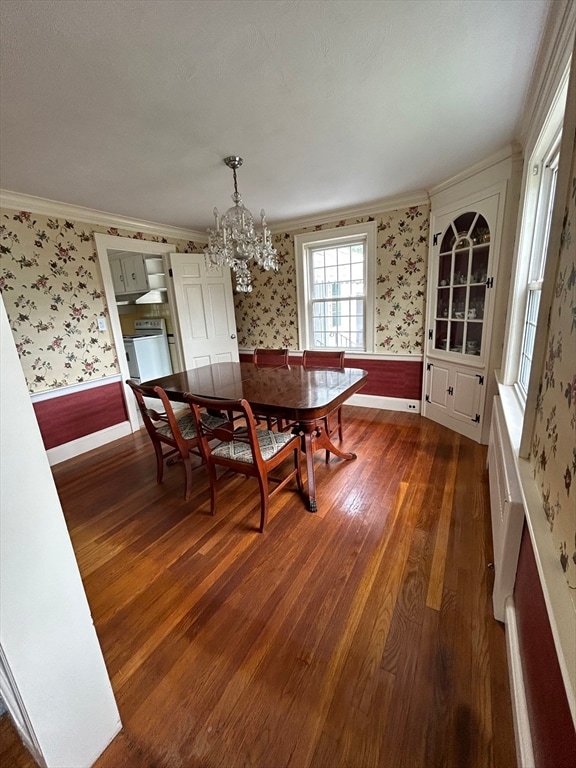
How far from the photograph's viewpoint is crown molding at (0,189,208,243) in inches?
97.0

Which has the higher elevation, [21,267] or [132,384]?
[21,267]

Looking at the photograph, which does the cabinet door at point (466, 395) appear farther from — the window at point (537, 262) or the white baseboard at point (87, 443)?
the white baseboard at point (87, 443)

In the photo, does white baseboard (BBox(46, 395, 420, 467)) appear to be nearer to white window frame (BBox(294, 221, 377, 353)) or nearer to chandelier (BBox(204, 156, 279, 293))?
white window frame (BBox(294, 221, 377, 353))

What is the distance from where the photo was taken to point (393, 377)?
3615mm

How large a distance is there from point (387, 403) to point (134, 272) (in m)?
4.05

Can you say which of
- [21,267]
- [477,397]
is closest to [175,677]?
[477,397]

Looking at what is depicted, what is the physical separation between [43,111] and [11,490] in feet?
6.09

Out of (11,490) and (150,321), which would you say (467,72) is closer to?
(11,490)

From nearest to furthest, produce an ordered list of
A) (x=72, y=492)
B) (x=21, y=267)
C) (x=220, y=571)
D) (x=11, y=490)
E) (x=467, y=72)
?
(x=11, y=490) < (x=467, y=72) < (x=220, y=571) < (x=72, y=492) < (x=21, y=267)

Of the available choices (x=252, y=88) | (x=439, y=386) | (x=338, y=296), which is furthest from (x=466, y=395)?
(x=252, y=88)

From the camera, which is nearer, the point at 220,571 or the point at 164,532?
the point at 220,571

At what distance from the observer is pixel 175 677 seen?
1118mm

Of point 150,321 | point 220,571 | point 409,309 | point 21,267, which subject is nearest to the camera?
point 220,571

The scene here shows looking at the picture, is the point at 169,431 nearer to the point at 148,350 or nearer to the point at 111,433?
the point at 111,433
